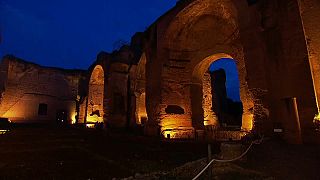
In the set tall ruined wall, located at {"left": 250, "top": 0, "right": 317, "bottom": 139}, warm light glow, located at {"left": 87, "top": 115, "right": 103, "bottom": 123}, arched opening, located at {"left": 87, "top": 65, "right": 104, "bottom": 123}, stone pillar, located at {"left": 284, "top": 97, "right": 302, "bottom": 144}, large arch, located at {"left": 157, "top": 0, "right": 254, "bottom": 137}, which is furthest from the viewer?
arched opening, located at {"left": 87, "top": 65, "right": 104, "bottom": 123}

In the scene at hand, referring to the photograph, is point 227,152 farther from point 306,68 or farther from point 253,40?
point 253,40

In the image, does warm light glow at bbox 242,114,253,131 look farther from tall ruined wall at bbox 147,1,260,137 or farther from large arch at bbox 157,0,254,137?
tall ruined wall at bbox 147,1,260,137

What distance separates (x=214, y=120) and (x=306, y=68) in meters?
10.1

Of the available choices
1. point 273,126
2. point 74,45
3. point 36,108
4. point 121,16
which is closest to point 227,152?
point 273,126

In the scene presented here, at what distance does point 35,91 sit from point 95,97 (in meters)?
6.24

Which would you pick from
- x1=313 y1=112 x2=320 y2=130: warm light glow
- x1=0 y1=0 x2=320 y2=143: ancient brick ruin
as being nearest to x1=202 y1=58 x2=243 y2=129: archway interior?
x1=0 y1=0 x2=320 y2=143: ancient brick ruin

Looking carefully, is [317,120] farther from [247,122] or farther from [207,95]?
[207,95]

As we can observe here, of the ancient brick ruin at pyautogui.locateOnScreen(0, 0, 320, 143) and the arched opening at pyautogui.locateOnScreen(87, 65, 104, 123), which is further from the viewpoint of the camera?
the arched opening at pyautogui.locateOnScreen(87, 65, 104, 123)

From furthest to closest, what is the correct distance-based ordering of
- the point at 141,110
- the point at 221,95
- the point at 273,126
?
the point at 221,95 → the point at 141,110 → the point at 273,126

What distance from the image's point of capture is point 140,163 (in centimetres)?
616

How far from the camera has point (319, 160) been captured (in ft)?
17.9

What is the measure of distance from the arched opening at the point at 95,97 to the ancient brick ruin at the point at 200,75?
0.10 meters

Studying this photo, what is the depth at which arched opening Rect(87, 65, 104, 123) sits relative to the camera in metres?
21.9

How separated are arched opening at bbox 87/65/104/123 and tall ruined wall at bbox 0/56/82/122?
3.65 m
